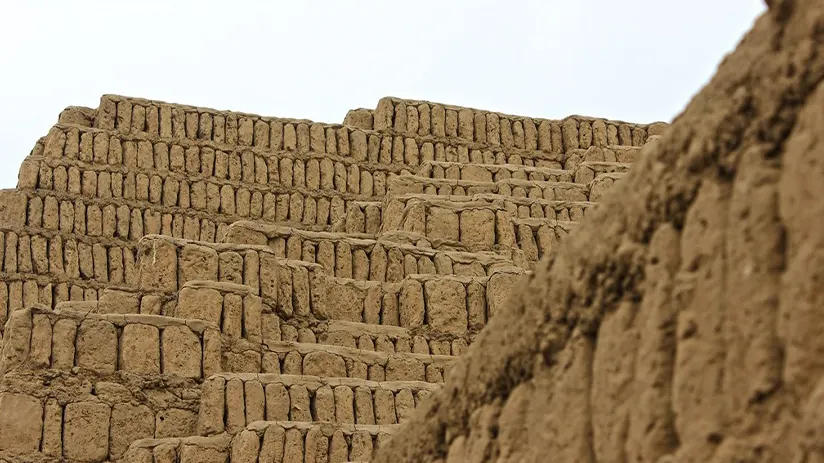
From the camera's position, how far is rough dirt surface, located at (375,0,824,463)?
2.90 m

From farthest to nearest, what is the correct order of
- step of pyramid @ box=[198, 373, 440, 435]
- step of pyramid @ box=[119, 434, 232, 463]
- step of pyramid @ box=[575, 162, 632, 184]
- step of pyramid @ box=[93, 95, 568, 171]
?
step of pyramid @ box=[93, 95, 568, 171] < step of pyramid @ box=[575, 162, 632, 184] < step of pyramid @ box=[198, 373, 440, 435] < step of pyramid @ box=[119, 434, 232, 463]

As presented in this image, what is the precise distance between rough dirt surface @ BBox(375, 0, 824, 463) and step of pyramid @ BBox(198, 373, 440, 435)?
6031mm

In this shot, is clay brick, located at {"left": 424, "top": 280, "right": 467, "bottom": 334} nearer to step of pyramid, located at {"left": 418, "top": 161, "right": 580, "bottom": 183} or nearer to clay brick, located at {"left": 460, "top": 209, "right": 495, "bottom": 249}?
clay brick, located at {"left": 460, "top": 209, "right": 495, "bottom": 249}

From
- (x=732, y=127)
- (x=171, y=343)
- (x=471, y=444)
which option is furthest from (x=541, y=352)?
(x=171, y=343)

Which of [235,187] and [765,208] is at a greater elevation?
[235,187]

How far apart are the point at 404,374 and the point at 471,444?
22.0 ft

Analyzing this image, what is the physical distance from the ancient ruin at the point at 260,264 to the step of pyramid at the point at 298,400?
0.04 ft

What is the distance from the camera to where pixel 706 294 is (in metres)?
3.20

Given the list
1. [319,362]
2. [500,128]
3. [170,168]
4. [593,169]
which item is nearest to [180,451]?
[319,362]

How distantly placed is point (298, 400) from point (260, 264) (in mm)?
1776

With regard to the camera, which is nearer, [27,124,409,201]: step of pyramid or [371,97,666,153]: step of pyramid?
[27,124,409,201]: step of pyramid

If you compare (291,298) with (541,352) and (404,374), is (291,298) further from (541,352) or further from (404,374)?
(541,352)

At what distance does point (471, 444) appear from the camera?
15.1 ft

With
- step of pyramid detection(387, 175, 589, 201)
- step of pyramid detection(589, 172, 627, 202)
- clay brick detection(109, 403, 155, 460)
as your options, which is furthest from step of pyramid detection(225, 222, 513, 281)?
clay brick detection(109, 403, 155, 460)
